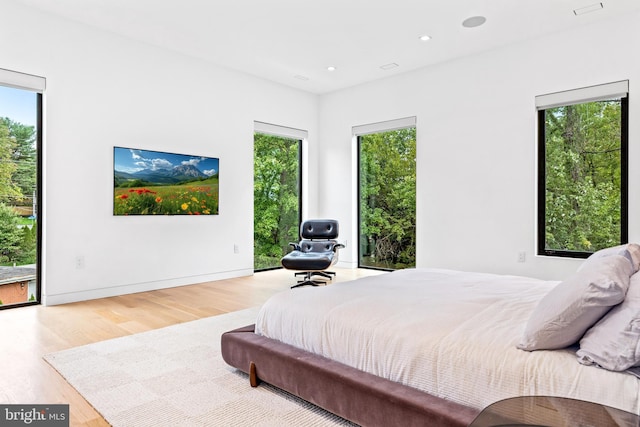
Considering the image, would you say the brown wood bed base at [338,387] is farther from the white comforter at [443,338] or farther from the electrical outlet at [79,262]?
the electrical outlet at [79,262]

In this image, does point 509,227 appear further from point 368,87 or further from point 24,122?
point 24,122

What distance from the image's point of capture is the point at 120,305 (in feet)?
13.7

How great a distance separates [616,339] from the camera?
4.45 ft

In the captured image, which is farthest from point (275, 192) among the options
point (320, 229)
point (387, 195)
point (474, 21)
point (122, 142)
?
point (474, 21)

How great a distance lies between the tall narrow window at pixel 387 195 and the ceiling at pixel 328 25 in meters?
1.09

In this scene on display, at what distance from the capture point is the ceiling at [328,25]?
392cm

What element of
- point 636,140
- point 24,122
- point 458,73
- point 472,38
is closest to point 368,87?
Answer: point 458,73

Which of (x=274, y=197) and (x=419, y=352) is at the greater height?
(x=274, y=197)

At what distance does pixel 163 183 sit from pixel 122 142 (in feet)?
2.17

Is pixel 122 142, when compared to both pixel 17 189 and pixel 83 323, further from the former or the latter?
pixel 83 323

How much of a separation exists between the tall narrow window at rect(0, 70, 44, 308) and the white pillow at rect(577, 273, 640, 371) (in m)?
4.78

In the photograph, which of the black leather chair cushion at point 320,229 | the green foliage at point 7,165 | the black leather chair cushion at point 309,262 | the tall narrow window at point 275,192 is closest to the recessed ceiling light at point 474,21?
the black leather chair cushion at point 320,229

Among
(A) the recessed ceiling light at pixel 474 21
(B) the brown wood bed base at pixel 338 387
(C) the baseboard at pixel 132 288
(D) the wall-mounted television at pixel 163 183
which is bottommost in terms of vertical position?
(C) the baseboard at pixel 132 288

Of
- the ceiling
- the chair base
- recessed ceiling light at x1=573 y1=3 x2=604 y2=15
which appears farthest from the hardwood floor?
recessed ceiling light at x1=573 y1=3 x2=604 y2=15
